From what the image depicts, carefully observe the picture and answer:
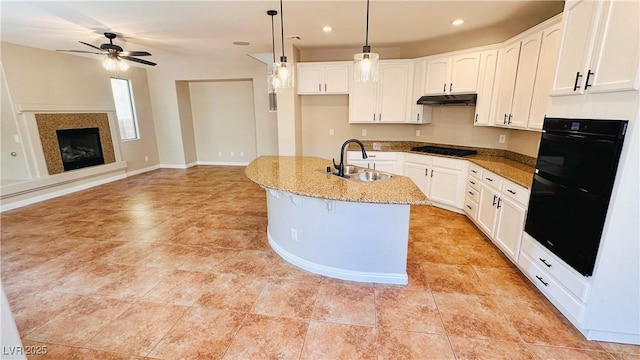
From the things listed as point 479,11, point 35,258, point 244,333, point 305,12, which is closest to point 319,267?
point 244,333

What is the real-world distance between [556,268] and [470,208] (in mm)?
1712

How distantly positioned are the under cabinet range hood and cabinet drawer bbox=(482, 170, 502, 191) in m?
1.11

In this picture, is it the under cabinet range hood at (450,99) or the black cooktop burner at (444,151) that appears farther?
the black cooktop burner at (444,151)

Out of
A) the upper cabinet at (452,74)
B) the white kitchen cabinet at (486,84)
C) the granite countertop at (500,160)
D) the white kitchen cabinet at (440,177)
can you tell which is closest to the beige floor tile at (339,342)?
the granite countertop at (500,160)

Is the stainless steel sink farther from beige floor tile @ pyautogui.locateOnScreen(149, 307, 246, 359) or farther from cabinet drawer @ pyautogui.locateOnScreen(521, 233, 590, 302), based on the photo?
beige floor tile @ pyautogui.locateOnScreen(149, 307, 246, 359)

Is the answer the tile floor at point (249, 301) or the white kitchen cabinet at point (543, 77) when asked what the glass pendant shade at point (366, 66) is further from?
the tile floor at point (249, 301)

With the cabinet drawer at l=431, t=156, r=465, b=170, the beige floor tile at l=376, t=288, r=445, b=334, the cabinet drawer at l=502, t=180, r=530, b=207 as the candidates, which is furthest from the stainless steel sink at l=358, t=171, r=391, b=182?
the cabinet drawer at l=431, t=156, r=465, b=170

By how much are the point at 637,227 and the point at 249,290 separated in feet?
8.89

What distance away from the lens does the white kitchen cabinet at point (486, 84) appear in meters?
3.67

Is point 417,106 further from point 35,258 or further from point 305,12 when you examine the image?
point 35,258

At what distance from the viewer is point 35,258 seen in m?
3.00

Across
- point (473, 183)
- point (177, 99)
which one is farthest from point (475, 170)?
point (177, 99)

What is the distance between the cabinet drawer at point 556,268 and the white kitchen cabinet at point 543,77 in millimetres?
1238

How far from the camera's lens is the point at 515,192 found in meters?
2.74
